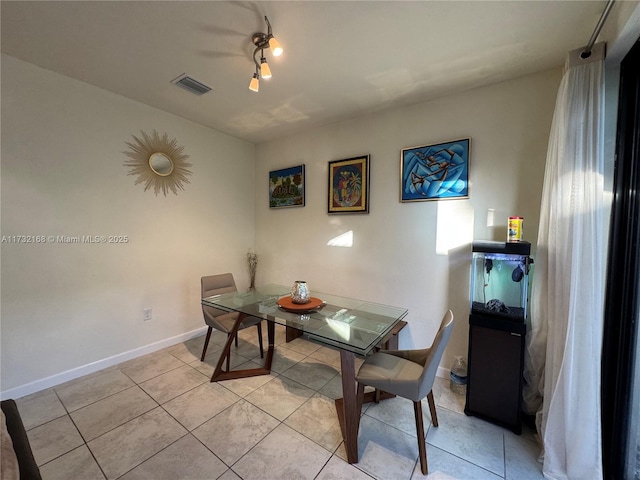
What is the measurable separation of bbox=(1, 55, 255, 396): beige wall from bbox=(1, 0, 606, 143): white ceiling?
301 millimetres

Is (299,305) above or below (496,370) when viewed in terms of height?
above

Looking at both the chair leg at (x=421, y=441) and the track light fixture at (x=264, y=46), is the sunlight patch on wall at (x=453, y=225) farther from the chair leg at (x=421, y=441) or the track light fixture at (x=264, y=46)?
the track light fixture at (x=264, y=46)

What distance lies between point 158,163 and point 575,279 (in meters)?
Result: 3.61

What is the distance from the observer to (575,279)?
1.38 meters

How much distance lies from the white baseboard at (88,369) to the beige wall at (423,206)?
1606mm

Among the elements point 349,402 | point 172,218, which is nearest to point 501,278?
point 349,402

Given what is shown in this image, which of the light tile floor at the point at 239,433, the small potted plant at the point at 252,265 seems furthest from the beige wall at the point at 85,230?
the small potted plant at the point at 252,265

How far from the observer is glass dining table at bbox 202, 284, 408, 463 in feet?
4.85

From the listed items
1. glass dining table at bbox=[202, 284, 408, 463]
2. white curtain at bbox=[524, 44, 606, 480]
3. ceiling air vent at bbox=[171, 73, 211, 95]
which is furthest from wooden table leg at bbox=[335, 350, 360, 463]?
ceiling air vent at bbox=[171, 73, 211, 95]

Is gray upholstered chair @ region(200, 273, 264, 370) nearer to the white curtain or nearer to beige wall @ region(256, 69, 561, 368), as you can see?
beige wall @ region(256, 69, 561, 368)

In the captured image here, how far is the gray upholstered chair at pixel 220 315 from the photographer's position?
93.5 inches

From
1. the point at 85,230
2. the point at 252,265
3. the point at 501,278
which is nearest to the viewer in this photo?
the point at 501,278

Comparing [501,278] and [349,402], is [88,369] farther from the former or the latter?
[501,278]

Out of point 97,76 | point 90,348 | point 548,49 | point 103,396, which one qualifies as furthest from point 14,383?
point 548,49
